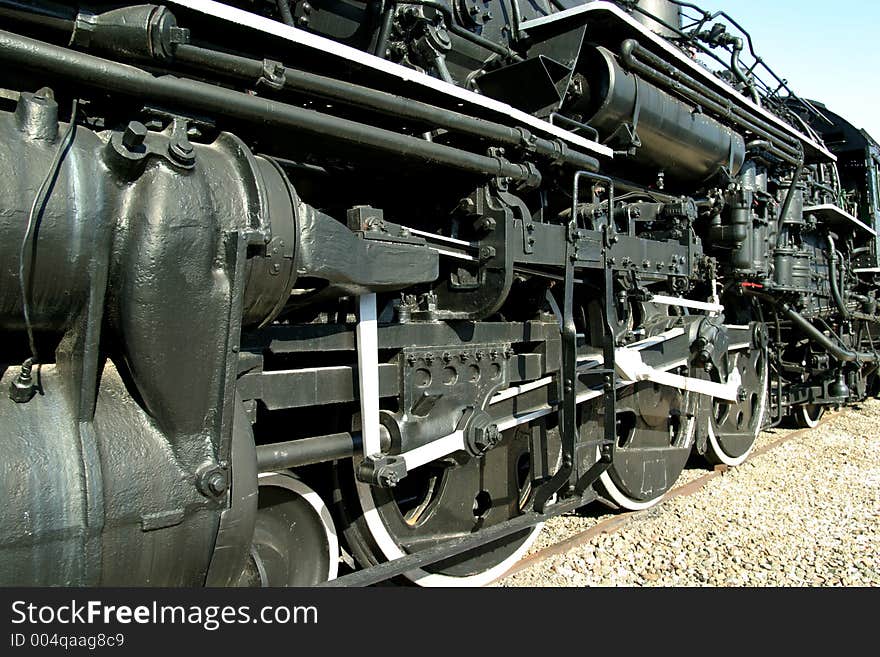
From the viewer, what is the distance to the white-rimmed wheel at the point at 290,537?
265cm

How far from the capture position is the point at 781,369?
777cm

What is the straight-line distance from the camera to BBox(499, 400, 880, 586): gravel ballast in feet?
12.2

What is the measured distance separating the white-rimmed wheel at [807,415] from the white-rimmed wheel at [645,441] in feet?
12.0

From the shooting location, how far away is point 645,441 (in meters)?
4.80

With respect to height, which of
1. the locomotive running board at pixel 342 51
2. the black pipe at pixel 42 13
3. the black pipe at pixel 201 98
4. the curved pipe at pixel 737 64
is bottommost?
the black pipe at pixel 201 98

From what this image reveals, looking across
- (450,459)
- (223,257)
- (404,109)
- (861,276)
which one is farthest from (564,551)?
(861,276)

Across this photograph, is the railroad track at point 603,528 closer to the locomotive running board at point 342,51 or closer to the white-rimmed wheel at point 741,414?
the white-rimmed wheel at point 741,414

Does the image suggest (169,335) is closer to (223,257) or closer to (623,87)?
(223,257)

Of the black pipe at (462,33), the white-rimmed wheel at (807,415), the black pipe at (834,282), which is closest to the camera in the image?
the black pipe at (462,33)

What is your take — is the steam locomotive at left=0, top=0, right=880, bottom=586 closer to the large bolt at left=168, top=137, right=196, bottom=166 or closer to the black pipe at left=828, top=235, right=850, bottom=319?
the large bolt at left=168, top=137, right=196, bottom=166

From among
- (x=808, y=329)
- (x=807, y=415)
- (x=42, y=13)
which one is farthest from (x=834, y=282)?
(x=42, y=13)

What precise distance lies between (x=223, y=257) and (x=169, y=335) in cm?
24

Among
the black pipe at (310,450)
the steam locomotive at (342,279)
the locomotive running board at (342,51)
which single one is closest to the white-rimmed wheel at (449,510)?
the steam locomotive at (342,279)

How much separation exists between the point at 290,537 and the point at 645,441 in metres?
2.81
